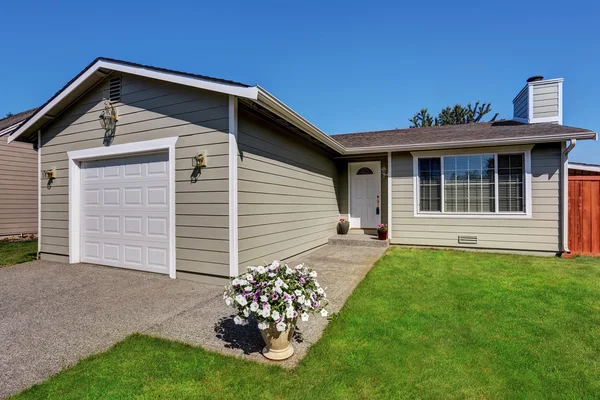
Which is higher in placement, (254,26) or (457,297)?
(254,26)

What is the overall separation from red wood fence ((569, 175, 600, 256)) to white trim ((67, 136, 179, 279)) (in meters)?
8.59

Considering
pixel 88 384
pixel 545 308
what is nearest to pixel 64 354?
pixel 88 384

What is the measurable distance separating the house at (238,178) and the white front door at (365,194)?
4 cm

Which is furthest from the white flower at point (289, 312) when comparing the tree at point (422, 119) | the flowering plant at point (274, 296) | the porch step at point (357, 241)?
the tree at point (422, 119)

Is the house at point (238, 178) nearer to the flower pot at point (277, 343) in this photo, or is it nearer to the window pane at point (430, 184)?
the window pane at point (430, 184)

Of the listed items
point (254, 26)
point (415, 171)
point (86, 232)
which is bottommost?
point (86, 232)

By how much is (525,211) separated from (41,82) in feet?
77.9

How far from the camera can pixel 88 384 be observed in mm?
2066

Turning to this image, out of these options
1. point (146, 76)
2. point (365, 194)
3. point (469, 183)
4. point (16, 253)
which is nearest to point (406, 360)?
point (146, 76)

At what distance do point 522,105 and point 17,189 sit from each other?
1681 cm

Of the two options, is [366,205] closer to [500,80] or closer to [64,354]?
[64,354]

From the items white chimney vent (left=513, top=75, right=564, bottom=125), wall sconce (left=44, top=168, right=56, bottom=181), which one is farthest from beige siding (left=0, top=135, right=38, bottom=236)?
white chimney vent (left=513, top=75, right=564, bottom=125)

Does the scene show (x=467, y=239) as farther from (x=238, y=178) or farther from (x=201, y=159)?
(x=201, y=159)

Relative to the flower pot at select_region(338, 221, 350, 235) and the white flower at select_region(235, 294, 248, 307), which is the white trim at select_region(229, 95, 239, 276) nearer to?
the white flower at select_region(235, 294, 248, 307)
